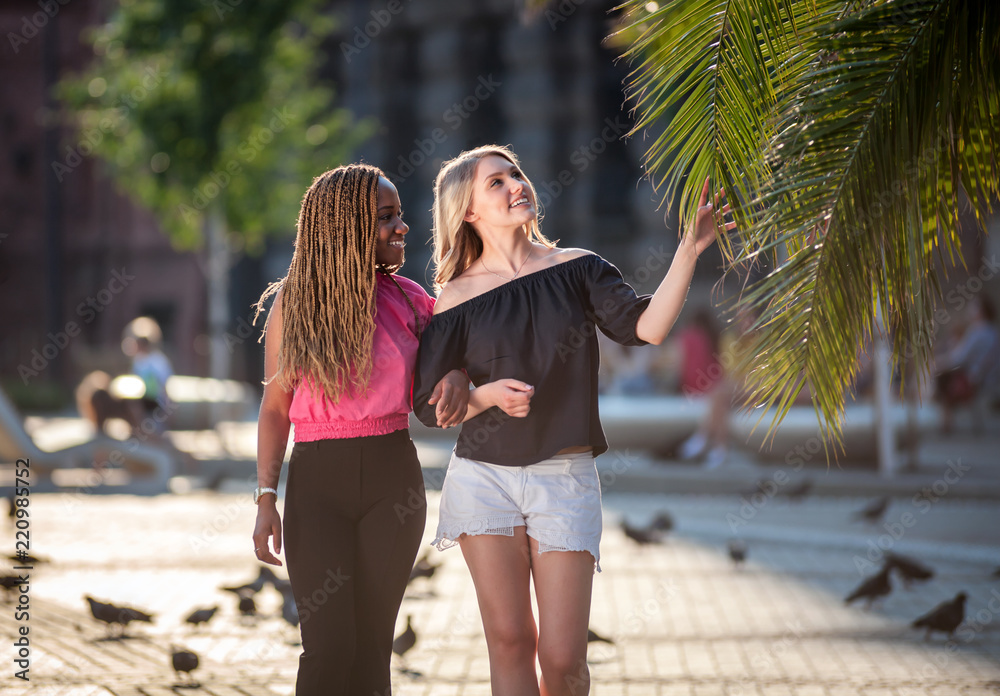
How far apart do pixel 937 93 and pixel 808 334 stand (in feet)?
2.57

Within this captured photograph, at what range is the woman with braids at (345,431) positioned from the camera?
3.34 meters

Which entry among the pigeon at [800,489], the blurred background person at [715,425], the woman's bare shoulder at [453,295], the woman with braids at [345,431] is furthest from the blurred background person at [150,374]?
the woman's bare shoulder at [453,295]

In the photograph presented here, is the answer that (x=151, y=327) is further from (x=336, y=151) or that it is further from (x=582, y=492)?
(x=582, y=492)

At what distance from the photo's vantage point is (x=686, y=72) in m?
3.73

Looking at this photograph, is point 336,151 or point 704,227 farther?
point 336,151

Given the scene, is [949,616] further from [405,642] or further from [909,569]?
[405,642]

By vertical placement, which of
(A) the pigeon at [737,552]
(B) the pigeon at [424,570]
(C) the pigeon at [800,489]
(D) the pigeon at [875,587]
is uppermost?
(D) the pigeon at [875,587]

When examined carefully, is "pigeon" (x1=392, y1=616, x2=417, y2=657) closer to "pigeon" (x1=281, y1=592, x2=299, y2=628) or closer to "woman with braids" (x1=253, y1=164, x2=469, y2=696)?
"pigeon" (x1=281, y1=592, x2=299, y2=628)

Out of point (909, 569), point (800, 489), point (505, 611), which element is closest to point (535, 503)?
point (505, 611)

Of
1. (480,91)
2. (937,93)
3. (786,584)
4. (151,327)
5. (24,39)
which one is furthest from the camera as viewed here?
(24,39)

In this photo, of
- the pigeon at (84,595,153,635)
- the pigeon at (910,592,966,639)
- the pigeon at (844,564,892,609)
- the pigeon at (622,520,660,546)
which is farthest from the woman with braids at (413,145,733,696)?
the pigeon at (622,520,660,546)

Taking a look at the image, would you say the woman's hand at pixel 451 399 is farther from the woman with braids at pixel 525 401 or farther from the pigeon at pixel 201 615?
the pigeon at pixel 201 615

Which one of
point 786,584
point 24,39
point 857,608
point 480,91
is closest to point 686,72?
point 857,608

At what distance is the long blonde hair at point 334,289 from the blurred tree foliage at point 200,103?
14845 millimetres
